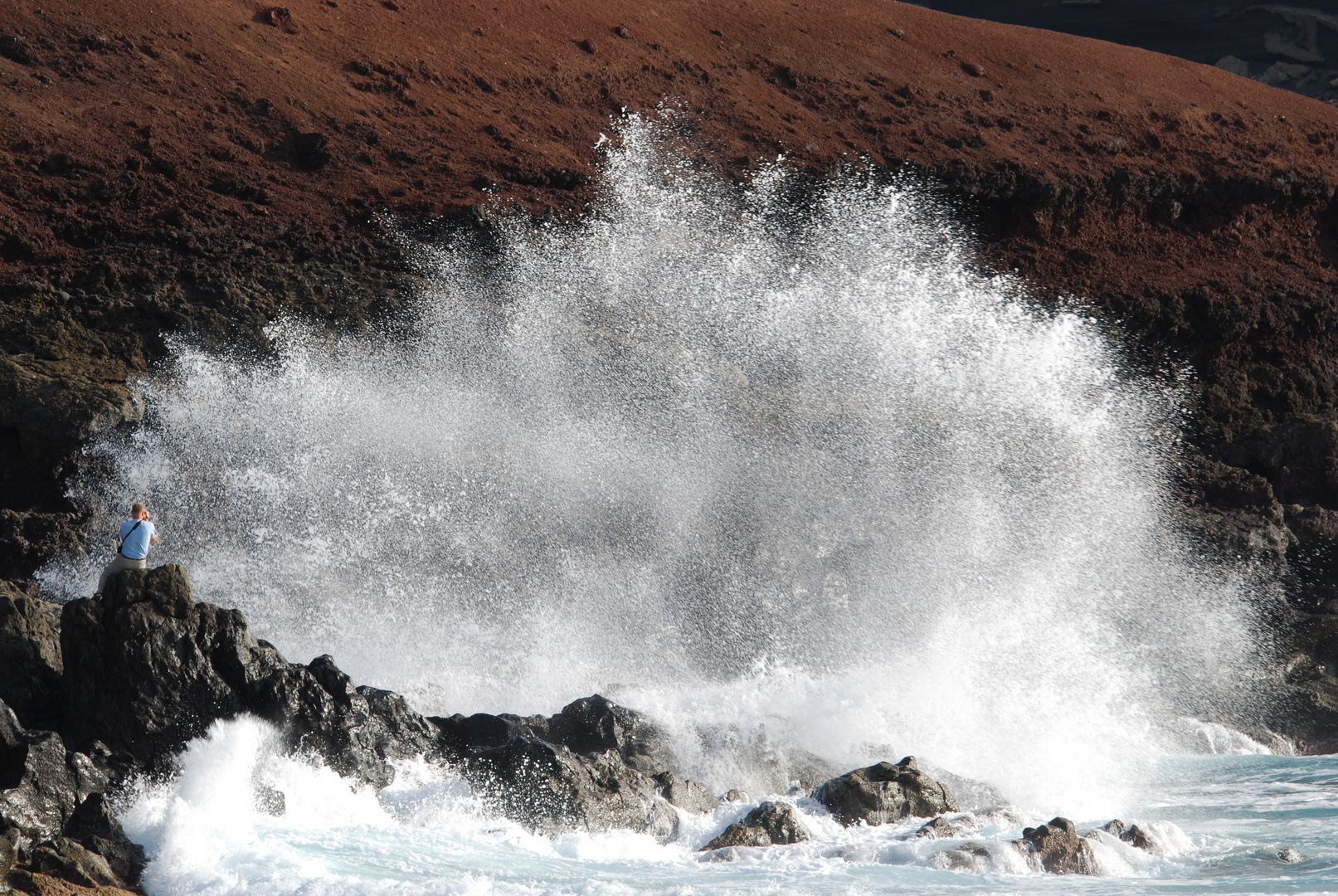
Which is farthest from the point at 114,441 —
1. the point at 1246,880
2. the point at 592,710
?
the point at 1246,880

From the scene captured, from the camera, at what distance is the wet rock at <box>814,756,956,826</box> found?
9.70 metres

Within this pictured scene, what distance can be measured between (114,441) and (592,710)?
6.60m

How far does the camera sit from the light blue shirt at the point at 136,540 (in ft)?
31.4

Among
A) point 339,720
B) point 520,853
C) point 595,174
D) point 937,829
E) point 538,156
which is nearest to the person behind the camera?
point 520,853

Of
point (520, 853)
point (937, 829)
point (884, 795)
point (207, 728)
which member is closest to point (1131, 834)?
point (937, 829)

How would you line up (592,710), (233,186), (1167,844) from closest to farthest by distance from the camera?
(1167,844), (592,710), (233,186)

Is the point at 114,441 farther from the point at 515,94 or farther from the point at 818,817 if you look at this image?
the point at 515,94

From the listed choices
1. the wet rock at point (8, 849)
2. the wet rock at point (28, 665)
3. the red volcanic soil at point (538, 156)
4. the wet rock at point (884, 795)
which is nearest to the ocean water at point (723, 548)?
the wet rock at point (884, 795)

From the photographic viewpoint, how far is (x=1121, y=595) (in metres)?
15.2

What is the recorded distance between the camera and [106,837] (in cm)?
739

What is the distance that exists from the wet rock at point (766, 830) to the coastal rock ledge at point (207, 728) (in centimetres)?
1

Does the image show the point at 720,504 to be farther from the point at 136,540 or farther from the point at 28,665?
the point at 28,665

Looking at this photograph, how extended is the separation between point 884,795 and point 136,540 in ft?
22.4

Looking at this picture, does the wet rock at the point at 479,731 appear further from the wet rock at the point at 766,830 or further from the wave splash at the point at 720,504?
the wet rock at the point at 766,830
